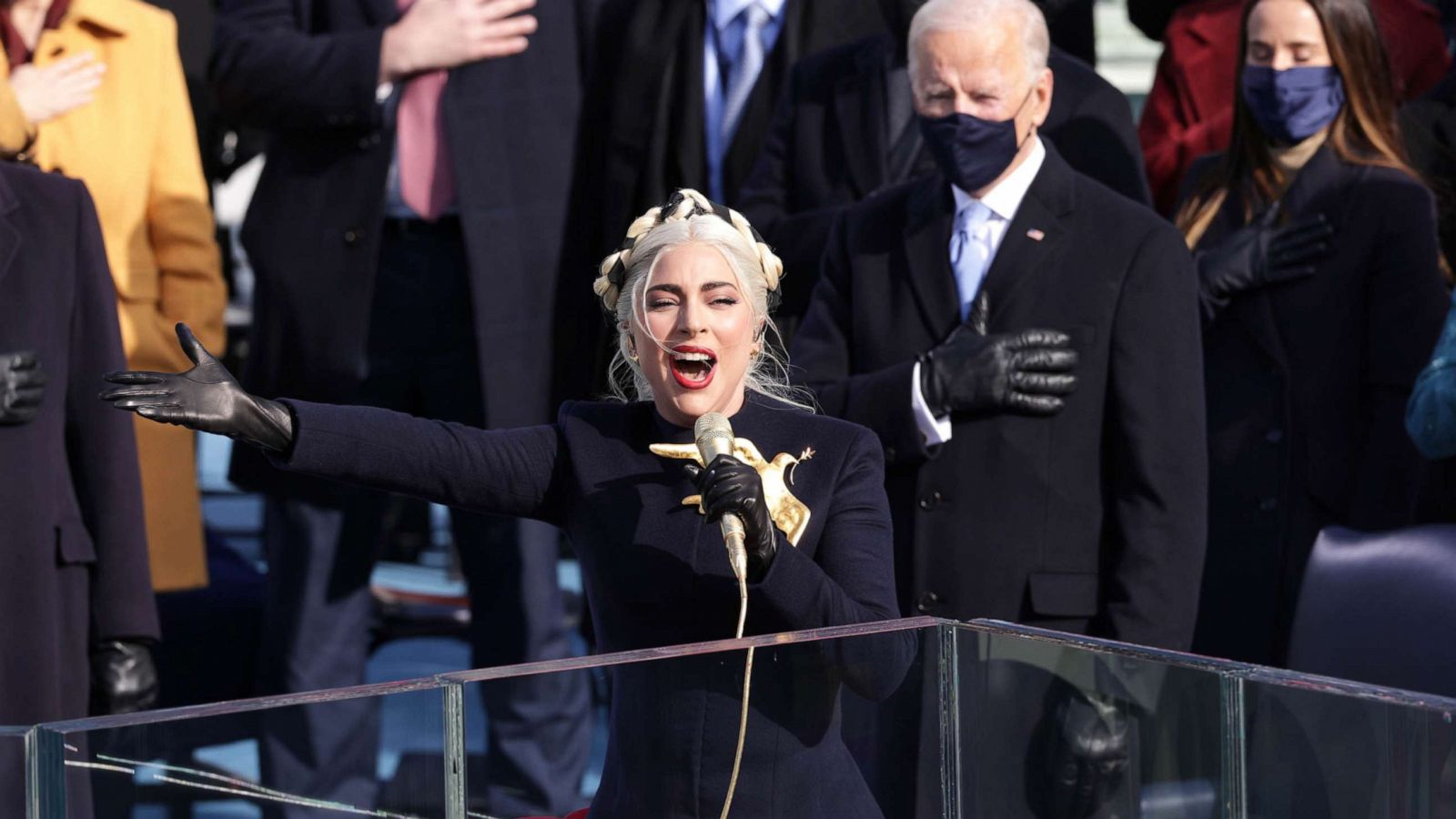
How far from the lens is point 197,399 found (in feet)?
6.73

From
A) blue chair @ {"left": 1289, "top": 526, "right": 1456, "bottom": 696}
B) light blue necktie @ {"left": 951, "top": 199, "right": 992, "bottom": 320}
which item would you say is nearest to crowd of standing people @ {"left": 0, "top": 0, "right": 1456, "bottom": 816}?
light blue necktie @ {"left": 951, "top": 199, "right": 992, "bottom": 320}

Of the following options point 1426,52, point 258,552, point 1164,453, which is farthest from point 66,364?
point 258,552

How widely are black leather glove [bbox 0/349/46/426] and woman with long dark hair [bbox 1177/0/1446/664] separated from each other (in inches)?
80.0

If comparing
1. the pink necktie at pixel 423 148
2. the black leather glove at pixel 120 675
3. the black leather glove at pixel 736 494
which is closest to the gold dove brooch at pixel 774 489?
the black leather glove at pixel 736 494

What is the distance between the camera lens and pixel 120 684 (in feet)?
11.6

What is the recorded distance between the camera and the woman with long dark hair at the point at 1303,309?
3619 millimetres

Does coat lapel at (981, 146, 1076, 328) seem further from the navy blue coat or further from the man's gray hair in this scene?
the navy blue coat

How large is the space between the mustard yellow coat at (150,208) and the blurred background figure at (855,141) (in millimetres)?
1196

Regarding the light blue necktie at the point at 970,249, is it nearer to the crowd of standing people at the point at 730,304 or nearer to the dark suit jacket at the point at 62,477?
the crowd of standing people at the point at 730,304

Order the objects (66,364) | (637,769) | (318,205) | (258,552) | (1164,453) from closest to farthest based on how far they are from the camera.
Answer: (637,769)
(1164,453)
(66,364)
(318,205)
(258,552)

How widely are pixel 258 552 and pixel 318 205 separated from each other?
2730 millimetres

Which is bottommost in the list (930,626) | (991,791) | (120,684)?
(120,684)

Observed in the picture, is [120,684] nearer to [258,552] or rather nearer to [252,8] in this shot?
[252,8]

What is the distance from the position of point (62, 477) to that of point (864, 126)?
1.53 meters
